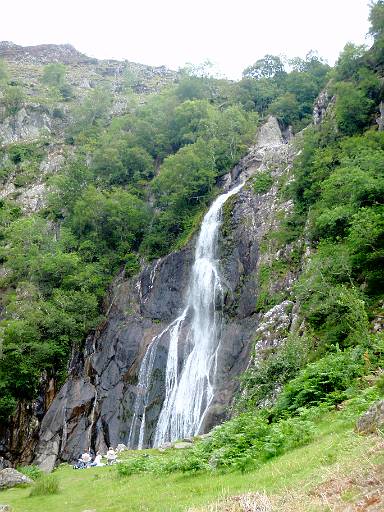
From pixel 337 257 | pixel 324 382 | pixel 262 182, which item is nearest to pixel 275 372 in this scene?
pixel 337 257

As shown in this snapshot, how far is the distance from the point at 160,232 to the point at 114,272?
4818 millimetres

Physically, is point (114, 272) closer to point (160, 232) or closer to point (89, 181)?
point (160, 232)

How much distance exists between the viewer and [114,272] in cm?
3634

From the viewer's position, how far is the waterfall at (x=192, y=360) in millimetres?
23034

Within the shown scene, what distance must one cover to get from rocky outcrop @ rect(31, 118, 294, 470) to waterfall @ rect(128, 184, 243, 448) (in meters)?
0.44

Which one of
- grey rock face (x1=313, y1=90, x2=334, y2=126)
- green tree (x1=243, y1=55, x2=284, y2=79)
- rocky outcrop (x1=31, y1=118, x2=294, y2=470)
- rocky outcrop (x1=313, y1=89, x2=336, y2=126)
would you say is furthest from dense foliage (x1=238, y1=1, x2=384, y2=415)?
green tree (x1=243, y1=55, x2=284, y2=79)

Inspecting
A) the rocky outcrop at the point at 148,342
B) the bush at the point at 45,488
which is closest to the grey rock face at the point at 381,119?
the rocky outcrop at the point at 148,342

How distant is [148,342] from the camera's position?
2814 cm

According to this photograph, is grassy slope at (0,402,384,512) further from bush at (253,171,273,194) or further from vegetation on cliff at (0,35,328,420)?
bush at (253,171,273,194)

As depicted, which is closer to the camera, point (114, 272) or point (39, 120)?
point (114, 272)

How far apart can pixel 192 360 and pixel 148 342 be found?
3.77 meters

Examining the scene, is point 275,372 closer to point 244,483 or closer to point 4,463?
point 244,483

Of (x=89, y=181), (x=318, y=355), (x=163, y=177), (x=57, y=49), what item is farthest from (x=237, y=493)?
(x=57, y=49)

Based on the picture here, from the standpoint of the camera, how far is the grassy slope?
222 inches
